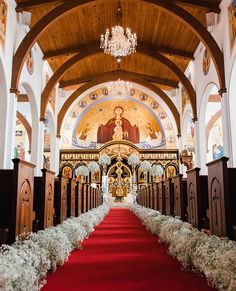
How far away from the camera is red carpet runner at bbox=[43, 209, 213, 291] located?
3.07m

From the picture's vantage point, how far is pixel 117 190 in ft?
68.1

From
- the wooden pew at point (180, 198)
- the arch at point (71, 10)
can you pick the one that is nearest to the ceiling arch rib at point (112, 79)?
the arch at point (71, 10)

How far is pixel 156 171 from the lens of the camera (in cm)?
2045

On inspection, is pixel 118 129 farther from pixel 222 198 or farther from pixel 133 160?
pixel 222 198

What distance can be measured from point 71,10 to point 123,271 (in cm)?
955

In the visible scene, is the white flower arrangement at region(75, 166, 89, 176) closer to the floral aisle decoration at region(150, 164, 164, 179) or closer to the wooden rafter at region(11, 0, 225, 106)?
the floral aisle decoration at region(150, 164, 164, 179)

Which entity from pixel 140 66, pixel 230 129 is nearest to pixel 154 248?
pixel 230 129

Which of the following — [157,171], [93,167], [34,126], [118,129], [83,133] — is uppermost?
[118,129]

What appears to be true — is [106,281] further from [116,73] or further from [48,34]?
[116,73]

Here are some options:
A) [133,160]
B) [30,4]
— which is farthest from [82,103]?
[30,4]

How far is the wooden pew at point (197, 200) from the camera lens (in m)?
Result: 4.87

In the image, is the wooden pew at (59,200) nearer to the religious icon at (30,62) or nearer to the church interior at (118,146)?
the church interior at (118,146)

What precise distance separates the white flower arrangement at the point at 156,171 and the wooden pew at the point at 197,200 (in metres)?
14.9

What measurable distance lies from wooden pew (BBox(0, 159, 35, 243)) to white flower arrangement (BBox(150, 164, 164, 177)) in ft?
55.0
